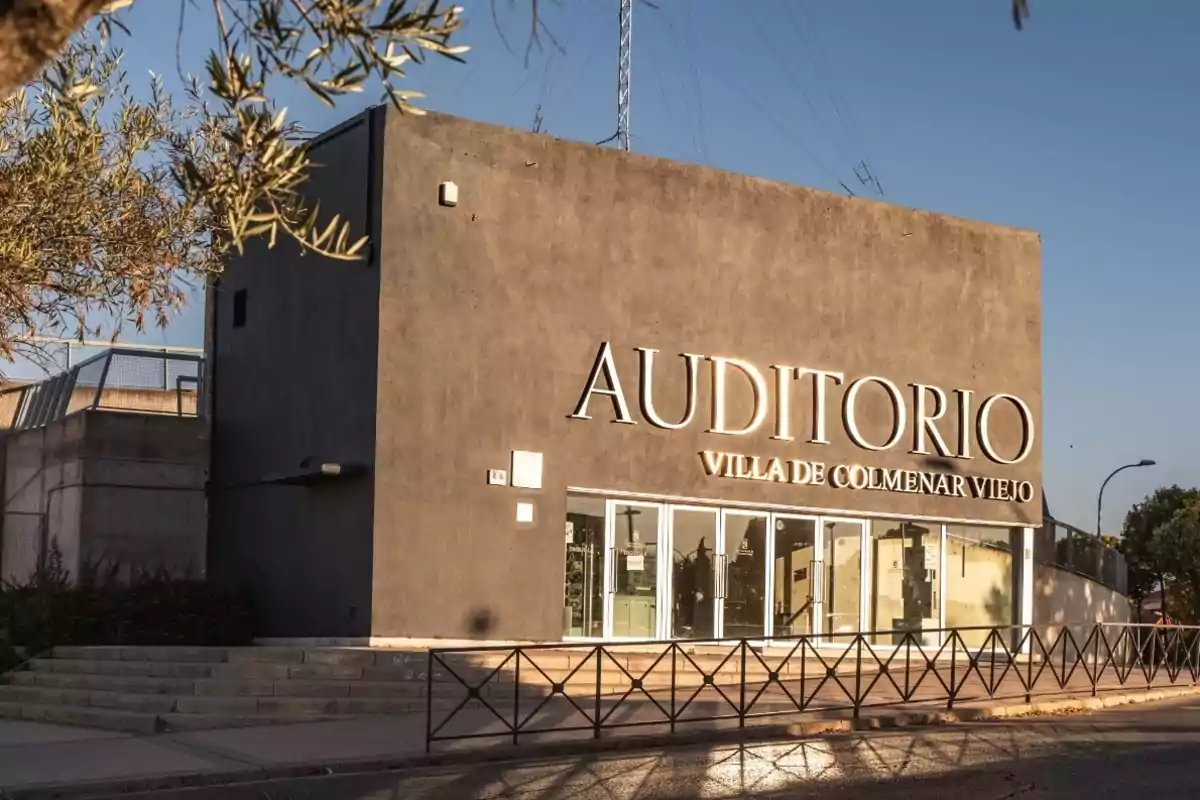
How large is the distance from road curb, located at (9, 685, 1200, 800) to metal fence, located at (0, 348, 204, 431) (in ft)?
33.6

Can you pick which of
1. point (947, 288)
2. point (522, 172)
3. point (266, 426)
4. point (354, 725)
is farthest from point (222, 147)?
point (947, 288)

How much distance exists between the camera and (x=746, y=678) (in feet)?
61.0

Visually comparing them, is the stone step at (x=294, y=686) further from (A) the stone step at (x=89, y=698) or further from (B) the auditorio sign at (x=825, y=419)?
(B) the auditorio sign at (x=825, y=419)

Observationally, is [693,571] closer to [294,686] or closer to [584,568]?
[584,568]

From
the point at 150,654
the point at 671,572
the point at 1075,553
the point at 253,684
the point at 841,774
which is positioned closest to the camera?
the point at 841,774

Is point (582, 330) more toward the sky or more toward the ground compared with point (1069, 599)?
more toward the sky

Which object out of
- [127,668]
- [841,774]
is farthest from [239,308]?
[841,774]

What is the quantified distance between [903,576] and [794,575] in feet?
7.11

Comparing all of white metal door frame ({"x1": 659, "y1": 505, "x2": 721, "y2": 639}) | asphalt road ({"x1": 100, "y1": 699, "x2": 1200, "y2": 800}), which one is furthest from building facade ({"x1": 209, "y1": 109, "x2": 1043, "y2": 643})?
asphalt road ({"x1": 100, "y1": 699, "x2": 1200, "y2": 800})

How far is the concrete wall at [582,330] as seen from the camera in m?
18.4

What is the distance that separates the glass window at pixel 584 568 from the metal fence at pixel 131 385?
6450 mm

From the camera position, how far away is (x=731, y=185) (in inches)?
830

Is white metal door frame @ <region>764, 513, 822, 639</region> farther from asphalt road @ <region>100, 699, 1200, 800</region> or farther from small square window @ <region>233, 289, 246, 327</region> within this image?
small square window @ <region>233, 289, 246, 327</region>

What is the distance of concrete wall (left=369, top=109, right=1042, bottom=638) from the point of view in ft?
60.3
